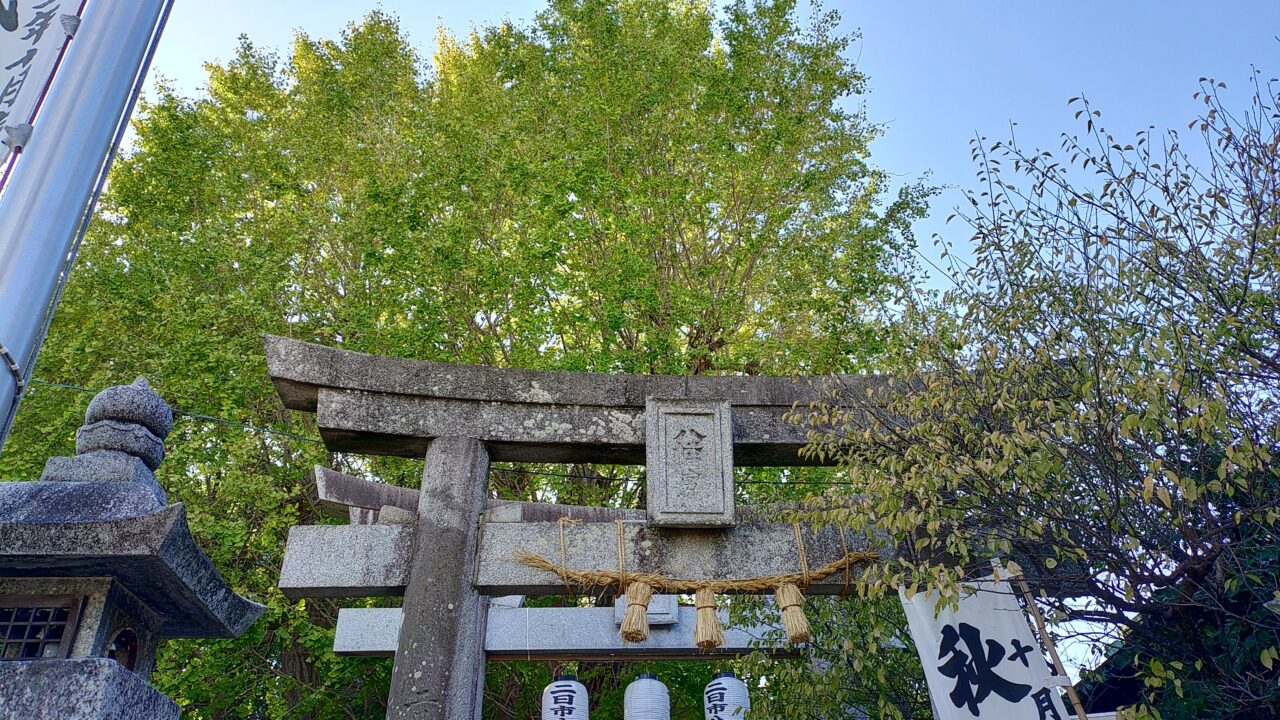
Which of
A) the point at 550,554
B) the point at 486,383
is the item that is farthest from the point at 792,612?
the point at 486,383

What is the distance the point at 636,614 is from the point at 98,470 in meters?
2.98

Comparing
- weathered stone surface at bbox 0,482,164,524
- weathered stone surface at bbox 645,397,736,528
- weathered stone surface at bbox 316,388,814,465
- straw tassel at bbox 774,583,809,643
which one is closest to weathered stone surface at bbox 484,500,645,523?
weathered stone surface at bbox 316,388,814,465

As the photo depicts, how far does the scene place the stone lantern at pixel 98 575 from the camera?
355 cm

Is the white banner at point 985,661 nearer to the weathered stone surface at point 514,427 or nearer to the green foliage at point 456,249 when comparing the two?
the weathered stone surface at point 514,427

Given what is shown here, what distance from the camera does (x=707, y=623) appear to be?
5.18 metres

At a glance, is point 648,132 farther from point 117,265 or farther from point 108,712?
point 108,712

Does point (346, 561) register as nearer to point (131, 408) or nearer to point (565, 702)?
point (131, 408)

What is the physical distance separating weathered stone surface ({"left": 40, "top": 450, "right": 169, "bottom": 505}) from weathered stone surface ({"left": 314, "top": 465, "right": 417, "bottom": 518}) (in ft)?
10.6

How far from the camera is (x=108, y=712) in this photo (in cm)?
352

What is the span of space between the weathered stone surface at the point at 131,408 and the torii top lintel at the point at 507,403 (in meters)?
→ 0.93

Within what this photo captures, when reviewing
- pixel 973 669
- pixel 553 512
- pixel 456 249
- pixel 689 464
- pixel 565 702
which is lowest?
pixel 973 669

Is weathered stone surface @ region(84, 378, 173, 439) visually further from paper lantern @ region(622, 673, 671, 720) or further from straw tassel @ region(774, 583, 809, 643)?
paper lantern @ region(622, 673, 671, 720)

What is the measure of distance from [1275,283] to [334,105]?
12980 millimetres

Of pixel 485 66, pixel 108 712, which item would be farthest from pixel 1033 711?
pixel 485 66
